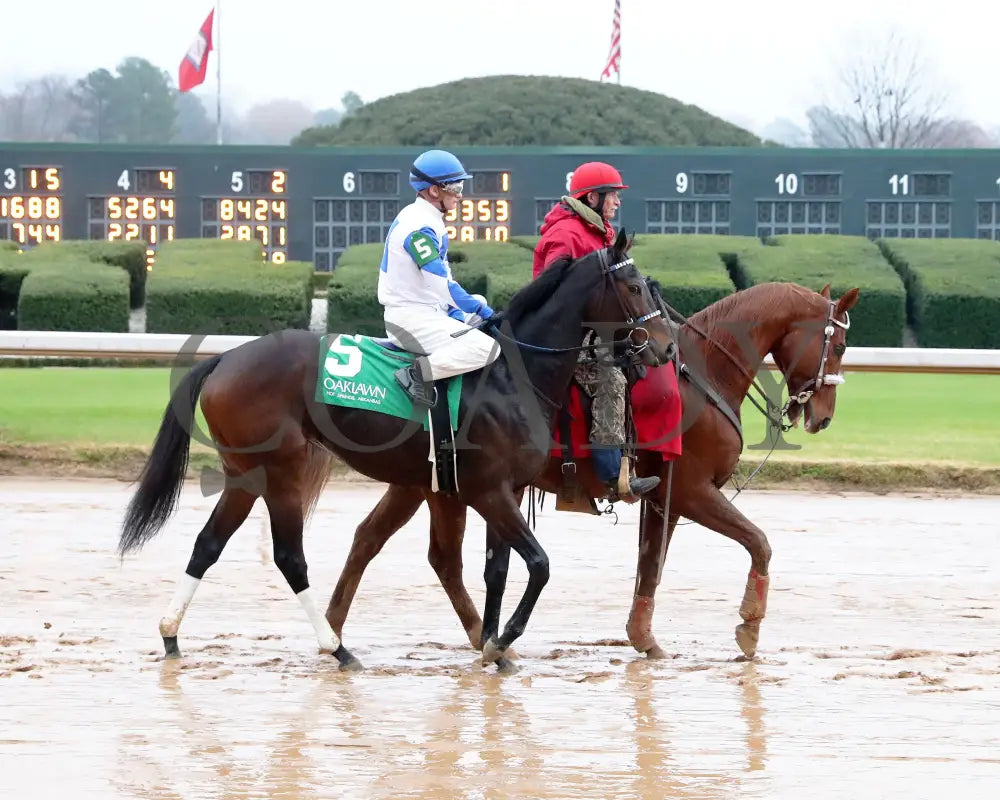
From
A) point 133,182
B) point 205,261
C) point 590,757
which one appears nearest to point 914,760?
point 590,757

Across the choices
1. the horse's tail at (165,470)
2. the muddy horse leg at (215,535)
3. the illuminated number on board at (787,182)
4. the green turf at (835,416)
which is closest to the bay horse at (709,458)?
the muddy horse leg at (215,535)

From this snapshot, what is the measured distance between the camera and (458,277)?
53.4ft

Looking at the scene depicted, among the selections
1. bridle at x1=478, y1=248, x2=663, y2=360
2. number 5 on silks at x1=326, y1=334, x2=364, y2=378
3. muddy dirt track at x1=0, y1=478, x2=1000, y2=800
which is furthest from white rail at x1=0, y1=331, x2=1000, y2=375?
bridle at x1=478, y1=248, x2=663, y2=360

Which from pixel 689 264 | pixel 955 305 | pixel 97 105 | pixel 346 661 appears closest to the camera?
pixel 346 661

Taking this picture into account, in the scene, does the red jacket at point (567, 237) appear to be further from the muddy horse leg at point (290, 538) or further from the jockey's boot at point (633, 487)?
the muddy horse leg at point (290, 538)

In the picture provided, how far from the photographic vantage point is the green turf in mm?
11961

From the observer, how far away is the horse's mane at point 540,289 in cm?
652

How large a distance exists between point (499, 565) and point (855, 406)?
8416 millimetres

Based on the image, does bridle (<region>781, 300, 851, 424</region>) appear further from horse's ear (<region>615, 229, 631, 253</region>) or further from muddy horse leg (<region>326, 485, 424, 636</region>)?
muddy horse leg (<region>326, 485, 424, 636</region>)

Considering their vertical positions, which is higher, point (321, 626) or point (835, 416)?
point (835, 416)

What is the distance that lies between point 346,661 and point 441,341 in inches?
51.7

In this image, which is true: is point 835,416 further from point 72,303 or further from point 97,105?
point 97,105

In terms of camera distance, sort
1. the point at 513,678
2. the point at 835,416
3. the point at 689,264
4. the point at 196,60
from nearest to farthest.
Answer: the point at 513,678
the point at 835,416
the point at 689,264
the point at 196,60

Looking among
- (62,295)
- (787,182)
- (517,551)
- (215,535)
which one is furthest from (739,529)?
(787,182)
